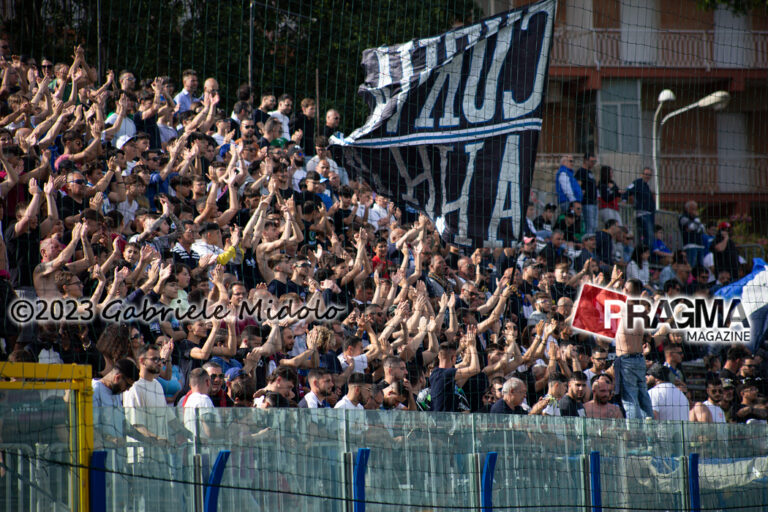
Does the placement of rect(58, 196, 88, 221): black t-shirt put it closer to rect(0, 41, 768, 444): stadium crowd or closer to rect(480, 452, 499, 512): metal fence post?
rect(0, 41, 768, 444): stadium crowd

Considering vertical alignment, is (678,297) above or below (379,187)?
below

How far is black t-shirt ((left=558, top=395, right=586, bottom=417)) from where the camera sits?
751cm

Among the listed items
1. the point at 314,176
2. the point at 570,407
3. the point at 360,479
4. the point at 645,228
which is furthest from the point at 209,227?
the point at 645,228

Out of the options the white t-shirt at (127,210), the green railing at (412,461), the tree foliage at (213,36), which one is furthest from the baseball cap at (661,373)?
the white t-shirt at (127,210)

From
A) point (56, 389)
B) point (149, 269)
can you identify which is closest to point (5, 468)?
point (56, 389)

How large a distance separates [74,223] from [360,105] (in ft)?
18.8

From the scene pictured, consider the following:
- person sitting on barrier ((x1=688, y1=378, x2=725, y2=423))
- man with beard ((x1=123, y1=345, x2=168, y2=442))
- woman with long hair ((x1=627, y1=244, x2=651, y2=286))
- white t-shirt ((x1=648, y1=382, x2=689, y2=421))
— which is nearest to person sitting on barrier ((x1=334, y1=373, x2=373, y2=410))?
man with beard ((x1=123, y1=345, x2=168, y2=442))

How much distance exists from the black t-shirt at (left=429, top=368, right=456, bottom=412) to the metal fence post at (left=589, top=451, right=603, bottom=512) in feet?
3.94

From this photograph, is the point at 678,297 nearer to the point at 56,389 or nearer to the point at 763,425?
the point at 763,425

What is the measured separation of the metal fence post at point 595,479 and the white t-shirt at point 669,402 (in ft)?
6.33

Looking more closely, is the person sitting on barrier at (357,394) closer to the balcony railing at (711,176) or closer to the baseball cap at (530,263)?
the baseball cap at (530,263)

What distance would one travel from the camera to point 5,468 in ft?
13.8

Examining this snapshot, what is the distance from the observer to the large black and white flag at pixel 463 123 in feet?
26.6

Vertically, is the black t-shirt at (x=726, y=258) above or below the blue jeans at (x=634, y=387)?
above
